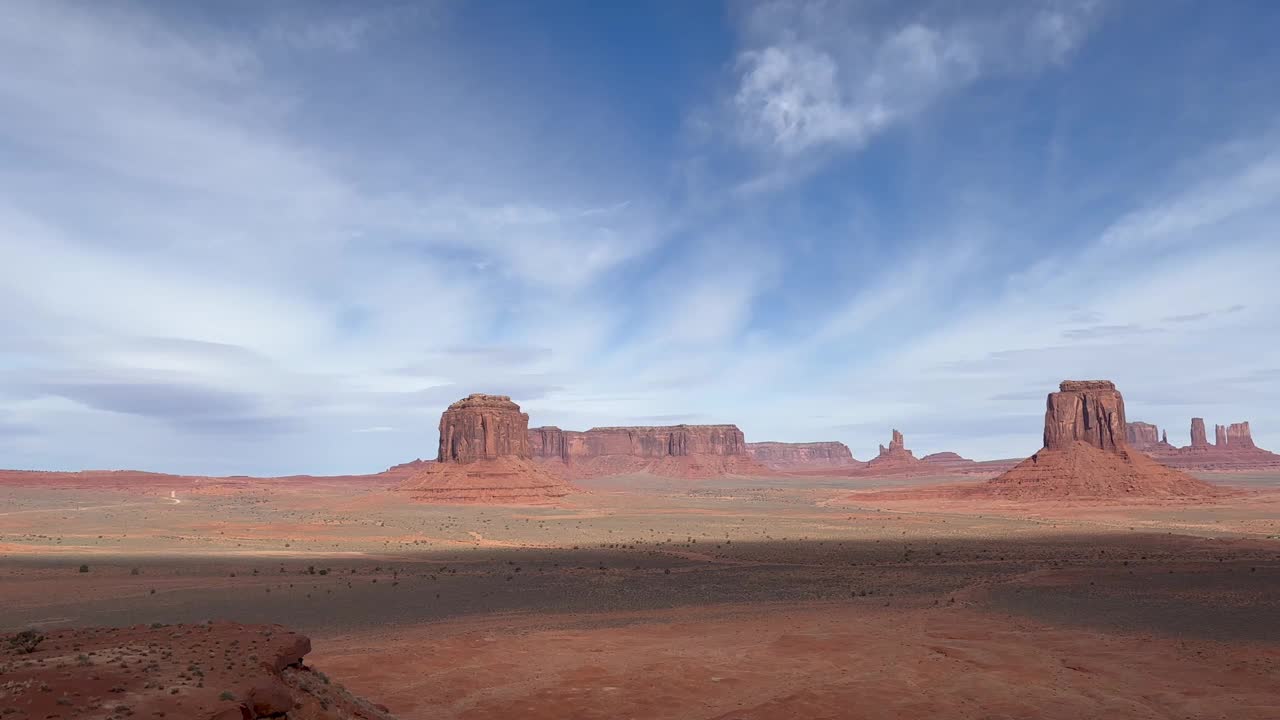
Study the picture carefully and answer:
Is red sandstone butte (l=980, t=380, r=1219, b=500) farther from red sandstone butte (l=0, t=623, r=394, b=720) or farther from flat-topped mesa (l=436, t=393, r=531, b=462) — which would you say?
red sandstone butte (l=0, t=623, r=394, b=720)

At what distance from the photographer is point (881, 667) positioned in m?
15.8

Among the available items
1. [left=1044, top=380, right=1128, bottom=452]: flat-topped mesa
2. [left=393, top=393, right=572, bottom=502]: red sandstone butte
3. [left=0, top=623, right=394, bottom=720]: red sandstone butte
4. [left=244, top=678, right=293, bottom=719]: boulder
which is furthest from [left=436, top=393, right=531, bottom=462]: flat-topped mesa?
[left=244, top=678, right=293, bottom=719]: boulder

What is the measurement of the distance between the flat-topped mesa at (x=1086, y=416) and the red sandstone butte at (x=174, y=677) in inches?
3953

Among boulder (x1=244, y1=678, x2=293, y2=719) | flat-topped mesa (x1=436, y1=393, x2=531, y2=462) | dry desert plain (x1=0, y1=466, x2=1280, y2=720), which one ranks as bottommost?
dry desert plain (x1=0, y1=466, x2=1280, y2=720)

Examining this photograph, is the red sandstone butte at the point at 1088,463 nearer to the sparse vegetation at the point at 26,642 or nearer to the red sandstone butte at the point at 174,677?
the red sandstone butte at the point at 174,677

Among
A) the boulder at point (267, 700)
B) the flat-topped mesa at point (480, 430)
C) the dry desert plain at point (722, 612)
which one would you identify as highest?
the flat-topped mesa at point (480, 430)

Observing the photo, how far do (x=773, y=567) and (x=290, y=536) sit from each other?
1325 inches

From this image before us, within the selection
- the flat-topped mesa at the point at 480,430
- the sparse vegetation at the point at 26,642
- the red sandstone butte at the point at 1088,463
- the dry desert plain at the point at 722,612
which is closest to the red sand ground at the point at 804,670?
the dry desert plain at the point at 722,612

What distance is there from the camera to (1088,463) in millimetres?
87125

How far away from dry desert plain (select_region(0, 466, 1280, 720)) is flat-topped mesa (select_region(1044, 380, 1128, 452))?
43.8 m

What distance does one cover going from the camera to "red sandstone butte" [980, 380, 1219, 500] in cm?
8188

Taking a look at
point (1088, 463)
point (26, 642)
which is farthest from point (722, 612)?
point (1088, 463)

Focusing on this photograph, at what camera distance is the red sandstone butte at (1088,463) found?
8188 cm

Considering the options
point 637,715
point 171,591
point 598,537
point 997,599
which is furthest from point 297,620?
point 598,537
